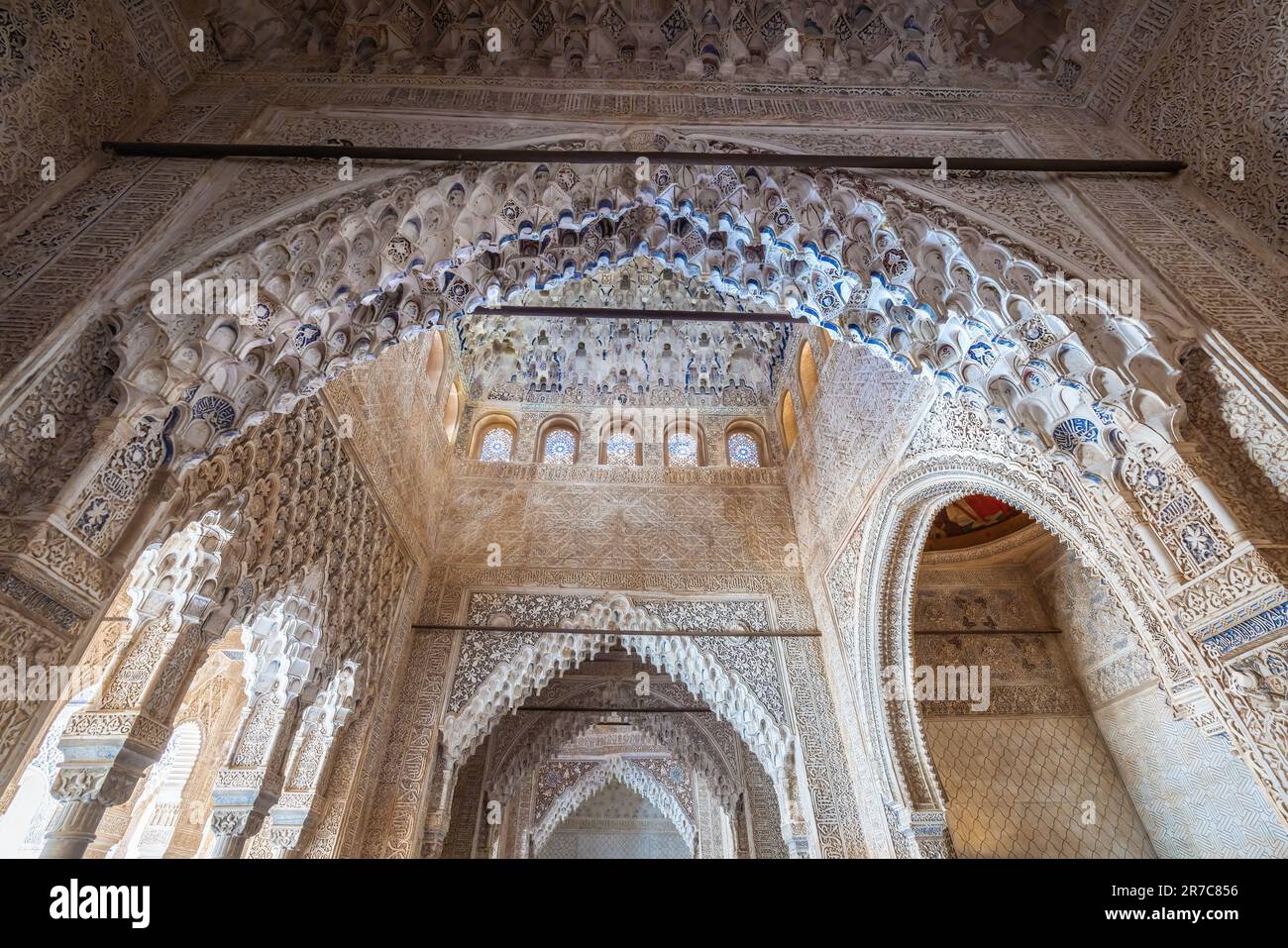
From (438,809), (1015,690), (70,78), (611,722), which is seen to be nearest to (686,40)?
(70,78)

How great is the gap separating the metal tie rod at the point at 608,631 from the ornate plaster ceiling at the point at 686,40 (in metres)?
4.59

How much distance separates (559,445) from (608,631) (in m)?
2.53

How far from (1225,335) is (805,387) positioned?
453 centimetres

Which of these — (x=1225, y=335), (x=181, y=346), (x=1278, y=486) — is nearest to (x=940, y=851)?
(x=1278, y=486)

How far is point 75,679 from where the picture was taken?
4.29 metres

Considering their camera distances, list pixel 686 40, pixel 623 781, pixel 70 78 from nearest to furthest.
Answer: pixel 70 78 < pixel 686 40 < pixel 623 781

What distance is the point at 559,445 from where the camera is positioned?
7637mm

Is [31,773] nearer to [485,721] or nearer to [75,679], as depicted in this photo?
[75,679]

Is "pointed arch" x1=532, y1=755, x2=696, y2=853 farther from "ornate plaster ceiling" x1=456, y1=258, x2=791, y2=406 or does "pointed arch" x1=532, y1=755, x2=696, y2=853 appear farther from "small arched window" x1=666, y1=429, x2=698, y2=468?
"ornate plaster ceiling" x1=456, y1=258, x2=791, y2=406

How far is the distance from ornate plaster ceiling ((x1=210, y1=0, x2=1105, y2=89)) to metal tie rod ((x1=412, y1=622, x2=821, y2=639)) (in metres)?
4.59

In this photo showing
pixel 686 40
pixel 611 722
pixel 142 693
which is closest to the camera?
pixel 142 693

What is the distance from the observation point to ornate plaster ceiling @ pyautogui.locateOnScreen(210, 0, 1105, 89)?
12.8 ft

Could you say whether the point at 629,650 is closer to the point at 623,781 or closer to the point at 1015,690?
the point at 1015,690

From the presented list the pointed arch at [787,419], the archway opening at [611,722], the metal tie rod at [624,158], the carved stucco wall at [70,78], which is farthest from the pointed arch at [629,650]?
the carved stucco wall at [70,78]
